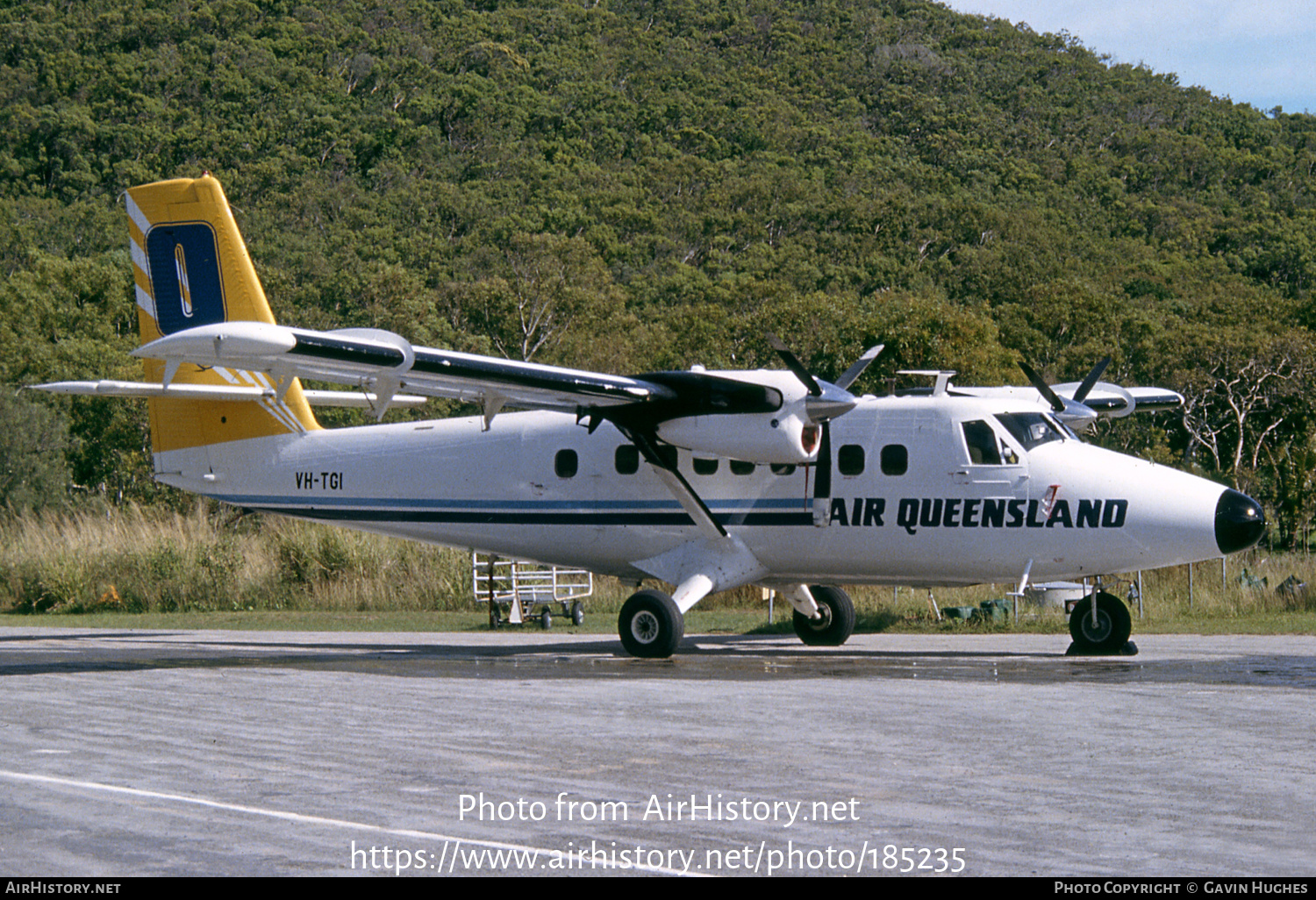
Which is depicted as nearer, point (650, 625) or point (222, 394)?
point (650, 625)

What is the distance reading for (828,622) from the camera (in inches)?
746

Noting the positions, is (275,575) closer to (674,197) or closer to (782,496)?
(782,496)

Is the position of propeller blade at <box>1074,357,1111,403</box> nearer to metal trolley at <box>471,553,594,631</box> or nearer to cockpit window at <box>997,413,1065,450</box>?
cockpit window at <box>997,413,1065,450</box>

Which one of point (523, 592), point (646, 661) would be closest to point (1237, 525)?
point (646, 661)

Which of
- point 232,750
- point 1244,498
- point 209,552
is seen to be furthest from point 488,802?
point 209,552

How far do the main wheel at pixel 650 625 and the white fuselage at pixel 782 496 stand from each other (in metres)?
1.41

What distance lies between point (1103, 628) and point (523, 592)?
11.2 meters

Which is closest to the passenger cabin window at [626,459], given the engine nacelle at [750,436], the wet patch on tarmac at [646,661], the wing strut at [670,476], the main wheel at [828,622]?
the wing strut at [670,476]

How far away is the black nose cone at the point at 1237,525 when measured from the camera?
15.5 m

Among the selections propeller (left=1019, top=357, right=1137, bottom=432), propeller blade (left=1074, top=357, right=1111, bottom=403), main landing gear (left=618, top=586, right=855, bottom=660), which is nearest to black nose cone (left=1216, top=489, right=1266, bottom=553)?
propeller (left=1019, top=357, right=1137, bottom=432)

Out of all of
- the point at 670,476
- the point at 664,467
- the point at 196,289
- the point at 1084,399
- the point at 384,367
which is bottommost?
the point at 670,476

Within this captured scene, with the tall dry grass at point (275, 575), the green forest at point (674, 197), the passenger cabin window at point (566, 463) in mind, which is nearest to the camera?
the passenger cabin window at point (566, 463)

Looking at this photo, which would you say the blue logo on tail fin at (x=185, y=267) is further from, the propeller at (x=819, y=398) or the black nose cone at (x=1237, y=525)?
the black nose cone at (x=1237, y=525)

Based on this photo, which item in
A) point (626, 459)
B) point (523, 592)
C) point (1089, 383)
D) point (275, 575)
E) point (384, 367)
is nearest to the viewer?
point (384, 367)
